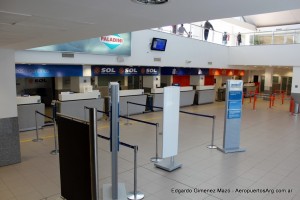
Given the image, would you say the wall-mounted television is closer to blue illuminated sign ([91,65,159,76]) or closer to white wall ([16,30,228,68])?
white wall ([16,30,228,68])

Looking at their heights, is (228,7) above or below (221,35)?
below

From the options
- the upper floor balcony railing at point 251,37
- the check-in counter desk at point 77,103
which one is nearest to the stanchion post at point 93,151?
the check-in counter desk at point 77,103

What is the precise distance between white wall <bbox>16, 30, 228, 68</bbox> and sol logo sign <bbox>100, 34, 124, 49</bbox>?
485 millimetres

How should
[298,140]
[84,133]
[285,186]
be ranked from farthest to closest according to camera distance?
1. [298,140]
2. [285,186]
3. [84,133]

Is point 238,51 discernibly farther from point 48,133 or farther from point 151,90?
point 48,133

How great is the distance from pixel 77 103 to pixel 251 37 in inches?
492

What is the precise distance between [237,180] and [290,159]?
2118 millimetres

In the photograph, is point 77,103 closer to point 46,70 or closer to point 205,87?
point 46,70

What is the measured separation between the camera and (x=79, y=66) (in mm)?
9430

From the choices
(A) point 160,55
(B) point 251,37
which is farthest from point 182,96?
(B) point 251,37

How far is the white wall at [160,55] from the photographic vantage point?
7.90m

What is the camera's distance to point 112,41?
9523 mm

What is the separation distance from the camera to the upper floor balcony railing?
13.8 metres

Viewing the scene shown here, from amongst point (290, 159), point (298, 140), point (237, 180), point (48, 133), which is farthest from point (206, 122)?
point (48, 133)
